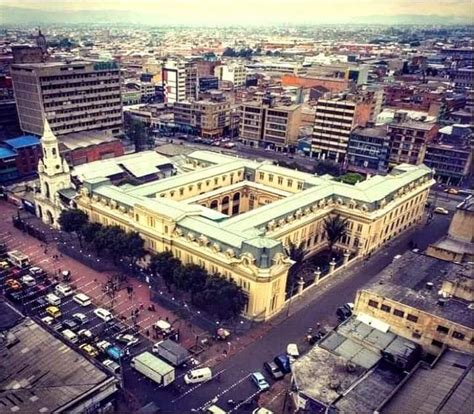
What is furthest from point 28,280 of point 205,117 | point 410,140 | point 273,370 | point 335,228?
point 410,140

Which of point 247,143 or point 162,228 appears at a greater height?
point 162,228

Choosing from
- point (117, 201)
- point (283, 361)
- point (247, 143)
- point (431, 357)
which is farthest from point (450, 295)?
point (247, 143)

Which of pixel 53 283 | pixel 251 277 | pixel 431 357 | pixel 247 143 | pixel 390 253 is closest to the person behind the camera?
pixel 431 357

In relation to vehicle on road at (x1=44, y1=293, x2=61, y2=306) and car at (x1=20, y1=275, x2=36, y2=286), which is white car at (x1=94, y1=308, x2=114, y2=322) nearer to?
vehicle on road at (x1=44, y1=293, x2=61, y2=306)

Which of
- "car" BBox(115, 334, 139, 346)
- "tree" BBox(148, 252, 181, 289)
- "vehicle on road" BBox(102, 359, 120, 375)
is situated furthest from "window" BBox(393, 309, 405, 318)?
"vehicle on road" BBox(102, 359, 120, 375)

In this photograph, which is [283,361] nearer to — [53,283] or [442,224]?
[53,283]

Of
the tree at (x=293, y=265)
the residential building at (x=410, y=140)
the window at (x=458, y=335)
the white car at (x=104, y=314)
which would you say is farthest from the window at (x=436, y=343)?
the residential building at (x=410, y=140)

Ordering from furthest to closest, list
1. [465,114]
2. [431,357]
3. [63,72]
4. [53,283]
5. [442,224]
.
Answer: [465,114]
[63,72]
[442,224]
[53,283]
[431,357]
